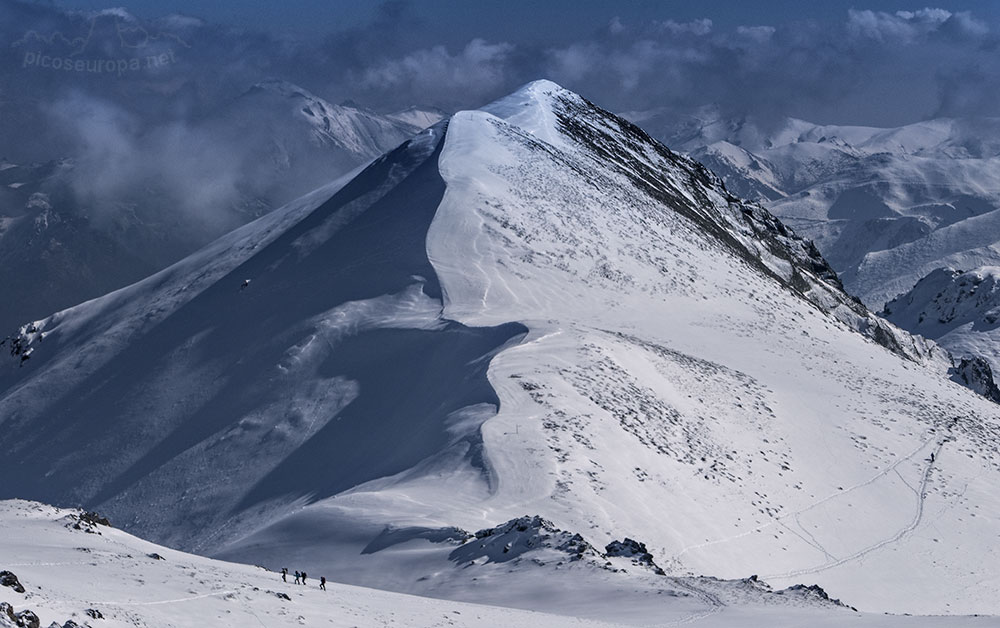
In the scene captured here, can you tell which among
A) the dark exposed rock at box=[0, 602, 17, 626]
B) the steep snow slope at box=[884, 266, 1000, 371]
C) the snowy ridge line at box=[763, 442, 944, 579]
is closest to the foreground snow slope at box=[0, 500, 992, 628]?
the dark exposed rock at box=[0, 602, 17, 626]

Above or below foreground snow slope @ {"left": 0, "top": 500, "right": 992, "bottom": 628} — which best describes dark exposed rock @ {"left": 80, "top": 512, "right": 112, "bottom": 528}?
below

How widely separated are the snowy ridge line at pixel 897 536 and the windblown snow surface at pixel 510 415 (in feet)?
0.49

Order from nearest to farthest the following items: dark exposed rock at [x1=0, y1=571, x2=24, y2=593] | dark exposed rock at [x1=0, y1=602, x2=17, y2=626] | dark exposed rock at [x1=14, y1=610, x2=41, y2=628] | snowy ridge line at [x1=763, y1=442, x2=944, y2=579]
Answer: dark exposed rock at [x1=0, y1=602, x2=17, y2=626] → dark exposed rock at [x1=14, y1=610, x2=41, y2=628] → dark exposed rock at [x1=0, y1=571, x2=24, y2=593] → snowy ridge line at [x1=763, y1=442, x2=944, y2=579]

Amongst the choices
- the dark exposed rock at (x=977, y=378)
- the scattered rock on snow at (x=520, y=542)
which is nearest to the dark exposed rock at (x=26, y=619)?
the scattered rock on snow at (x=520, y=542)

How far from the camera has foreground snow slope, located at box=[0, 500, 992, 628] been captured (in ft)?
64.3

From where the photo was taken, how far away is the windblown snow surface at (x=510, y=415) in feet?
110

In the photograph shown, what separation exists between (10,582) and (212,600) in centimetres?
412

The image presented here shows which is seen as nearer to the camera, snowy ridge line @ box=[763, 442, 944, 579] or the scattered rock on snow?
the scattered rock on snow

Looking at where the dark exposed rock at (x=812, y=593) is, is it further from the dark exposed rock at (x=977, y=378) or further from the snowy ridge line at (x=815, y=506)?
the dark exposed rock at (x=977, y=378)

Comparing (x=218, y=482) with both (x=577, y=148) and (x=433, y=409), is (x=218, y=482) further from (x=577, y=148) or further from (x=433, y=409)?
(x=577, y=148)

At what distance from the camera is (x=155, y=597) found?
68.9 feet

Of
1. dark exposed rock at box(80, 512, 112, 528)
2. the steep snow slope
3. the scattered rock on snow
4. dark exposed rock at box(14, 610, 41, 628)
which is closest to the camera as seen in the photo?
dark exposed rock at box(14, 610, 41, 628)

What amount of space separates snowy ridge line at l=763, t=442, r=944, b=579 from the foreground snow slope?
27.0 ft

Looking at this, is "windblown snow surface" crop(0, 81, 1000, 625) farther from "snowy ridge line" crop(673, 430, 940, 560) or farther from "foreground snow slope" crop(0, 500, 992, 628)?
"foreground snow slope" crop(0, 500, 992, 628)
